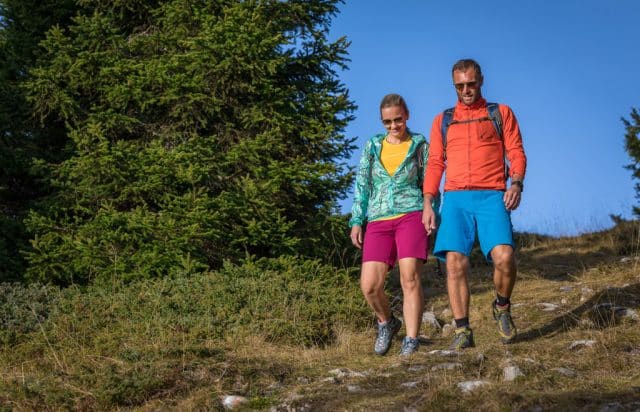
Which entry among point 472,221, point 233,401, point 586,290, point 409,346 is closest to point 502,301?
point 472,221

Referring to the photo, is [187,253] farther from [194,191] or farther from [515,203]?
[515,203]

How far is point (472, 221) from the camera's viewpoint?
19.8 ft

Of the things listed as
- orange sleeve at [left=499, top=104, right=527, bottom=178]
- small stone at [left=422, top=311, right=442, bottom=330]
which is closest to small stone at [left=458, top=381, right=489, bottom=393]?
orange sleeve at [left=499, top=104, right=527, bottom=178]

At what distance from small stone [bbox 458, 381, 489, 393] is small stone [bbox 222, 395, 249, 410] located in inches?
60.6

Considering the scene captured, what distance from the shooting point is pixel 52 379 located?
569cm

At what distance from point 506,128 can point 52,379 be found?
14.4 feet

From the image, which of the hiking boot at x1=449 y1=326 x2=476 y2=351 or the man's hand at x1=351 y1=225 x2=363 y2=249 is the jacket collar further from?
the hiking boot at x1=449 y1=326 x2=476 y2=351

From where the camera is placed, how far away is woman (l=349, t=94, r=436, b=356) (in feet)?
20.0

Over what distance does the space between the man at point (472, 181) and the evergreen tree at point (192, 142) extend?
404 centimetres

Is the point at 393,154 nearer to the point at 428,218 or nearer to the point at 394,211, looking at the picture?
the point at 394,211

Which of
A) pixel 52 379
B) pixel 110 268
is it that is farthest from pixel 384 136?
pixel 110 268

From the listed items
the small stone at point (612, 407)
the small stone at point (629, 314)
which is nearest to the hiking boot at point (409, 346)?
the small stone at point (612, 407)

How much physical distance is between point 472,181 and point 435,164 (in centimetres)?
35

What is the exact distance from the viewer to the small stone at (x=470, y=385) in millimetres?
4593
